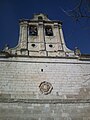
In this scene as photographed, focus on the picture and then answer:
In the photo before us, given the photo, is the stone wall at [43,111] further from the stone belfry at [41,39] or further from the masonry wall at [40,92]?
the stone belfry at [41,39]

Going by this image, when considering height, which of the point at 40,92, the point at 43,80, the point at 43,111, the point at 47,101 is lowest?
the point at 43,111

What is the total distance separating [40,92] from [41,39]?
3887mm

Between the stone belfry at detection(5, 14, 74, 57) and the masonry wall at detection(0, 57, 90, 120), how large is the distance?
0.74 metres

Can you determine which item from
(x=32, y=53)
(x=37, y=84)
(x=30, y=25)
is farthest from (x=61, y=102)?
(x=30, y=25)

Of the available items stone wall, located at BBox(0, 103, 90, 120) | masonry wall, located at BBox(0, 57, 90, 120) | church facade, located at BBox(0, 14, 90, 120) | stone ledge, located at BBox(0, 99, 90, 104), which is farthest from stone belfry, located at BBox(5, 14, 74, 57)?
stone wall, located at BBox(0, 103, 90, 120)

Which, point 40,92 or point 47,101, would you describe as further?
point 40,92

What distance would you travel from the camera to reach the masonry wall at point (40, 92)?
429 inches

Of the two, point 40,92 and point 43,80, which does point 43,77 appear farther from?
point 40,92

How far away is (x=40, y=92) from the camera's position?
11.7 meters

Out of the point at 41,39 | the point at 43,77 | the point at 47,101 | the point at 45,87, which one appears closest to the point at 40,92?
the point at 45,87

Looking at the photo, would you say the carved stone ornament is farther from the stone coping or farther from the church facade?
the stone coping

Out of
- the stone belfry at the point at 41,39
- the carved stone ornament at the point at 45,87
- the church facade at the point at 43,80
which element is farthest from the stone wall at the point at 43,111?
the stone belfry at the point at 41,39

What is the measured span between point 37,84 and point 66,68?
6.35 feet

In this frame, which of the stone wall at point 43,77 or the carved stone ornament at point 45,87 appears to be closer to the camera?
the stone wall at point 43,77
